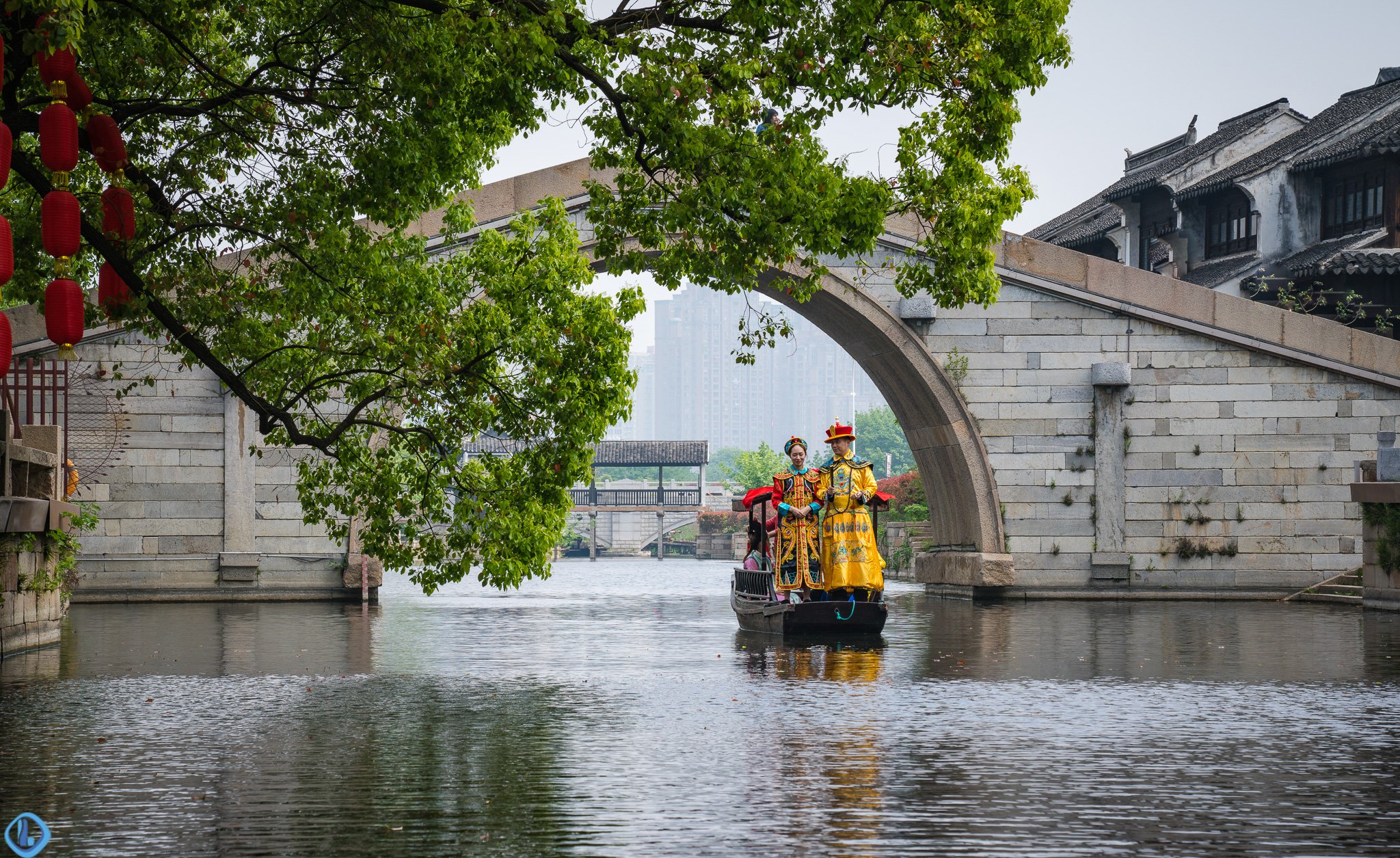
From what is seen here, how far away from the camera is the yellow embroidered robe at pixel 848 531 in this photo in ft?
50.2

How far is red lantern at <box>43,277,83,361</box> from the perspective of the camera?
344 inches

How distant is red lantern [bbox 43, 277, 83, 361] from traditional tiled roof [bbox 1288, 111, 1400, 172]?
26.8 m

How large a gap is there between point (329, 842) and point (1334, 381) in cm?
2164

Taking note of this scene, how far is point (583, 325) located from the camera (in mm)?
13039

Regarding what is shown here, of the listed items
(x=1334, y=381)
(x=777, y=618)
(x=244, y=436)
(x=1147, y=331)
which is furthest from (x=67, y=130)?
(x=1334, y=381)

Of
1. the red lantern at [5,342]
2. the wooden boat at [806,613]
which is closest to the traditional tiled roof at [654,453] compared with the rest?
the wooden boat at [806,613]

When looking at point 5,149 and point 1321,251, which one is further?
point 1321,251

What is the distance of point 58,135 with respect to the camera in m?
8.72

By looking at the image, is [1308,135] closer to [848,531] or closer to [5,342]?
[848,531]

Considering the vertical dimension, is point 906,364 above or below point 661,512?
above

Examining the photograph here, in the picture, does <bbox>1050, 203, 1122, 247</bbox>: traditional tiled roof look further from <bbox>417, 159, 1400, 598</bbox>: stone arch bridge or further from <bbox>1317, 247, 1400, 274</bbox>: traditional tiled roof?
<bbox>417, 159, 1400, 598</bbox>: stone arch bridge

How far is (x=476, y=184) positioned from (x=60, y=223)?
534cm

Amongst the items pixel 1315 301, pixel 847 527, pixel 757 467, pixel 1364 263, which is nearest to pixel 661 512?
pixel 757 467

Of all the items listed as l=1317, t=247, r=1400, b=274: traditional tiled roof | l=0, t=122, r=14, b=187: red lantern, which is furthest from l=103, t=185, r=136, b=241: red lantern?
l=1317, t=247, r=1400, b=274: traditional tiled roof
